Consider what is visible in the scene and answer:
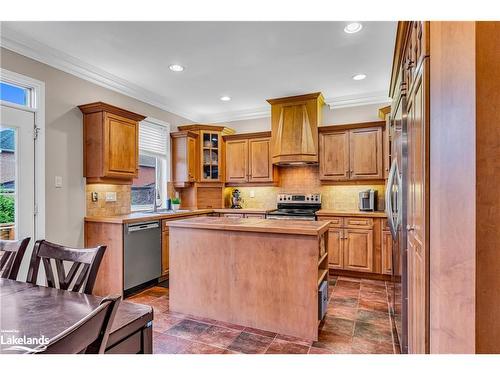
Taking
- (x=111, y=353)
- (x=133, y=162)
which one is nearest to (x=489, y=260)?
(x=111, y=353)

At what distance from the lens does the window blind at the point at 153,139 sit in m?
4.38

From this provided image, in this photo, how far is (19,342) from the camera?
0.83 meters

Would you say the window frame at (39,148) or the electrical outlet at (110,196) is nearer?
the window frame at (39,148)

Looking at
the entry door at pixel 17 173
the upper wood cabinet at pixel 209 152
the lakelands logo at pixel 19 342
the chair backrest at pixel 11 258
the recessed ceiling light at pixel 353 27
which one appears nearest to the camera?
the lakelands logo at pixel 19 342

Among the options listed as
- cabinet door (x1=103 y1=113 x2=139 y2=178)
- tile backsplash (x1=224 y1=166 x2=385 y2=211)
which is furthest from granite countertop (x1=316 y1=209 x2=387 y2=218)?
cabinet door (x1=103 y1=113 x2=139 y2=178)

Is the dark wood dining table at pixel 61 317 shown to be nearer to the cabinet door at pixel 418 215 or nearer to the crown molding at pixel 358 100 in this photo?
the cabinet door at pixel 418 215

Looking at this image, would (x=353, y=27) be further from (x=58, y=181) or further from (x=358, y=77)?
(x=58, y=181)

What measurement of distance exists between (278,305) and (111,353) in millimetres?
1662

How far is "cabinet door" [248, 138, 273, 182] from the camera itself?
16.0ft

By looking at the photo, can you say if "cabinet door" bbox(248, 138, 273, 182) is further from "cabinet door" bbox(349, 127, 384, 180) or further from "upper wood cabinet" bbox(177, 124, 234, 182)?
"cabinet door" bbox(349, 127, 384, 180)

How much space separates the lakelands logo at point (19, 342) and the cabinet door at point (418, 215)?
1.37 m

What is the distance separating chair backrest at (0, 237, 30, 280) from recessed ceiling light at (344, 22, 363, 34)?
2.93 metres

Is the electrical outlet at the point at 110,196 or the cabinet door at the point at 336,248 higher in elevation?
the electrical outlet at the point at 110,196

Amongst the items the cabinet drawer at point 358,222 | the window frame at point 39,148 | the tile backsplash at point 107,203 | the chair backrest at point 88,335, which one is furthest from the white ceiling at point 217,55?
the chair backrest at point 88,335
